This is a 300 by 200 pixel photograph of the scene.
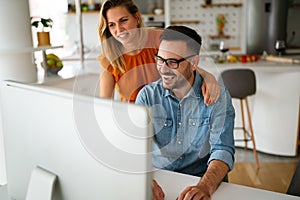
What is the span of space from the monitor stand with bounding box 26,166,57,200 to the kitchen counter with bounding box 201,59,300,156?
97.0 inches

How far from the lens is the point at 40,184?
762 millimetres

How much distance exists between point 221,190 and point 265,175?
77.3 inches

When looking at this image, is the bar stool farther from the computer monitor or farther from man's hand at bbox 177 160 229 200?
the computer monitor

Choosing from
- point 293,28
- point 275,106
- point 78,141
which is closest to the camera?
point 78,141

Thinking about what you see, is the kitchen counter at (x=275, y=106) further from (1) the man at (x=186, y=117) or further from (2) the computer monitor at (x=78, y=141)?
(2) the computer monitor at (x=78, y=141)

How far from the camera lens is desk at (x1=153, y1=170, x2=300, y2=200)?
105cm

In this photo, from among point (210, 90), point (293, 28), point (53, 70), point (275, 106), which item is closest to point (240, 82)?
point (275, 106)

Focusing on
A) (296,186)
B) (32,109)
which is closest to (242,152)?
(296,186)

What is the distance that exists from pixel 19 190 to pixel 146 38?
0.78 metres

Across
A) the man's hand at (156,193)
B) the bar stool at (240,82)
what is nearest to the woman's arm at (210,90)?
the man's hand at (156,193)

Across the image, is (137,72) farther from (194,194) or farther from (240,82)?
(240,82)

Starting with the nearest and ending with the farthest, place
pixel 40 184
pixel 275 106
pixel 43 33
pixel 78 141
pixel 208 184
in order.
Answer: pixel 78 141 → pixel 40 184 → pixel 208 184 → pixel 43 33 → pixel 275 106

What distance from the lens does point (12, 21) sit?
4.97 feet

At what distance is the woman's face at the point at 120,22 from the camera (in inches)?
53.5
